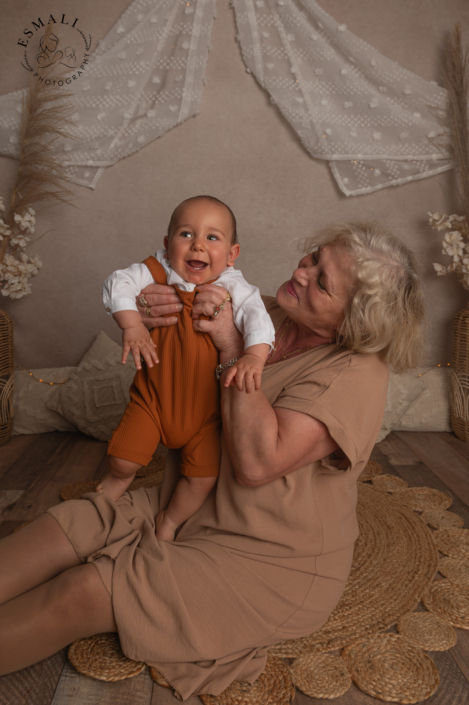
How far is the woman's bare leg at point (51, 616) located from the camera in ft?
4.01

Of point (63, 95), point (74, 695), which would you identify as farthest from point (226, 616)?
point (63, 95)

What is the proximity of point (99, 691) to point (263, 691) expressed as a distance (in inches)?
16.5

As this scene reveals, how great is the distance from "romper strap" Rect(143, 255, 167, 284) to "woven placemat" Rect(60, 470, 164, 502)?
1158mm

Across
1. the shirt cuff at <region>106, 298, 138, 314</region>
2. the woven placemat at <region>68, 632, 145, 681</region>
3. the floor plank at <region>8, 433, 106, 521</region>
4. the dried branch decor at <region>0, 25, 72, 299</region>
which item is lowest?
the woven placemat at <region>68, 632, 145, 681</region>

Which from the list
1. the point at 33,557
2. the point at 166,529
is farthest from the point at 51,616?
the point at 166,529

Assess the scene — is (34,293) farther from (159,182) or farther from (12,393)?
(159,182)

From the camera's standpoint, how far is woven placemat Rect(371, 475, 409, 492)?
260cm

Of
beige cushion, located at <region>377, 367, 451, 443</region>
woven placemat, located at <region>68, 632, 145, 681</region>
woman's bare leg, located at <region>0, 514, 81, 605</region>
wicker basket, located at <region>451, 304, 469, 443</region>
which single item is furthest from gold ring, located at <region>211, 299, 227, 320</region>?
wicker basket, located at <region>451, 304, 469, 443</region>

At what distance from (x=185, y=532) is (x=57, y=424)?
6.13ft

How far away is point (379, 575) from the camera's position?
1.95m

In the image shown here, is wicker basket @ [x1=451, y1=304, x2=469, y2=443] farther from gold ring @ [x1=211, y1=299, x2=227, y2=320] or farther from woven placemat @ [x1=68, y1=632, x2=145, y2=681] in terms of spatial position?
woven placemat @ [x1=68, y1=632, x2=145, y2=681]

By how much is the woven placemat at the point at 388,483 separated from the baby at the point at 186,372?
1.32m

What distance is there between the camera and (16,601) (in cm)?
127

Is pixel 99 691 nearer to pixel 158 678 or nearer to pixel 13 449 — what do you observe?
pixel 158 678
